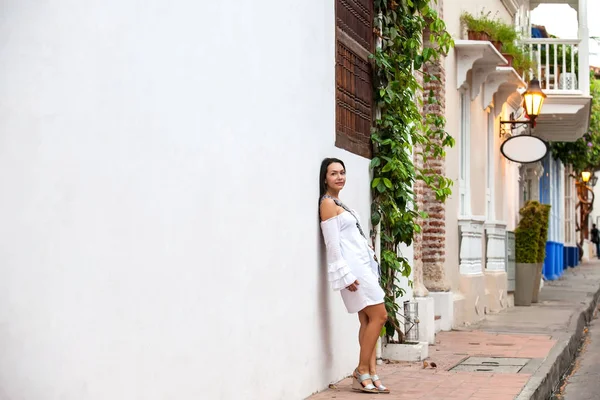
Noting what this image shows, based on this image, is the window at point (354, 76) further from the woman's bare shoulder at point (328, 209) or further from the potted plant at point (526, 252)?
the potted plant at point (526, 252)

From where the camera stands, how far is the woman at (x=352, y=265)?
308 inches

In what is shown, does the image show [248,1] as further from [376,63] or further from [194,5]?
[376,63]

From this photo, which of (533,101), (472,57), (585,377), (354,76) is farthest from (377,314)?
(533,101)

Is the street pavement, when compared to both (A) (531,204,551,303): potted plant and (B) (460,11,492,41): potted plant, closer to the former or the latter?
(A) (531,204,551,303): potted plant

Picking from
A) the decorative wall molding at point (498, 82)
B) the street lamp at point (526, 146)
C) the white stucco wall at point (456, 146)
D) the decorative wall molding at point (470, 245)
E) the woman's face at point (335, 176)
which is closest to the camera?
the woman's face at point (335, 176)

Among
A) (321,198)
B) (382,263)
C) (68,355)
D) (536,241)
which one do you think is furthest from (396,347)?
(536,241)

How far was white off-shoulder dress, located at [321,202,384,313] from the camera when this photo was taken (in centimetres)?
783

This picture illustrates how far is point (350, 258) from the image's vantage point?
789 centimetres

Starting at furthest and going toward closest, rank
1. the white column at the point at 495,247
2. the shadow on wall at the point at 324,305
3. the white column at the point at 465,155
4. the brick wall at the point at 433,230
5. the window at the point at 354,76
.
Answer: the white column at the point at 495,247 → the white column at the point at 465,155 → the brick wall at the point at 433,230 → the window at the point at 354,76 → the shadow on wall at the point at 324,305

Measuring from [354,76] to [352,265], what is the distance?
2106 millimetres

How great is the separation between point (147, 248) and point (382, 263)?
17.1 feet

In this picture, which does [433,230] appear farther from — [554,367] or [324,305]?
[324,305]

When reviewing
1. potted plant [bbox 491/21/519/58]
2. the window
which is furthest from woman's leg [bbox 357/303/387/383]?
potted plant [bbox 491/21/519/58]

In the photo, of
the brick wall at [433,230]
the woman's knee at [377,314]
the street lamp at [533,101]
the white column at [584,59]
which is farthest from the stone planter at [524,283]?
the woman's knee at [377,314]
